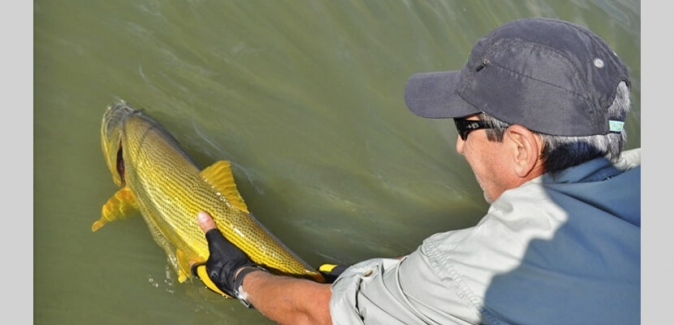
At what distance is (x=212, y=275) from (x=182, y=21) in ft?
3.98

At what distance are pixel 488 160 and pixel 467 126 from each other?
11cm

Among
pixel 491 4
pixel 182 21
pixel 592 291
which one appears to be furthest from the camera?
pixel 491 4

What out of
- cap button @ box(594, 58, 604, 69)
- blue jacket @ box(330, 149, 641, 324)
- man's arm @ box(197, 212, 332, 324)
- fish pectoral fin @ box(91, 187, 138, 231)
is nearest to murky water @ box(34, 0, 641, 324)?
fish pectoral fin @ box(91, 187, 138, 231)

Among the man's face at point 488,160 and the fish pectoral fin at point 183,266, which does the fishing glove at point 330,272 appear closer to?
the fish pectoral fin at point 183,266

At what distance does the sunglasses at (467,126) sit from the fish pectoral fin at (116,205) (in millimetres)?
1598

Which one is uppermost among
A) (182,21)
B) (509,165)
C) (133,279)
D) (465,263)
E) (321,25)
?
(182,21)

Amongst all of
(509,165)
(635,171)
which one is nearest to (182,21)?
(509,165)

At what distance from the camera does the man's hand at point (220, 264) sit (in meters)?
2.93

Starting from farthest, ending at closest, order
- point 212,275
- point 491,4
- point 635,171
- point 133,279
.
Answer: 1. point 491,4
2. point 133,279
3. point 212,275
4. point 635,171

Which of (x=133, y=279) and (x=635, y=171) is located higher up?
(x=635, y=171)

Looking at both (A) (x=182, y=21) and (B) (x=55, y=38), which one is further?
(A) (x=182, y=21)

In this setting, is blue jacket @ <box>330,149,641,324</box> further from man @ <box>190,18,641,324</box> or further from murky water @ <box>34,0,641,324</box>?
murky water @ <box>34,0,641,324</box>

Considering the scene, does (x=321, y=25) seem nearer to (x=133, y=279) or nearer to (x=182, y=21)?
(x=182, y=21)

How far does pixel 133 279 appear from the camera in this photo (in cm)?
332
